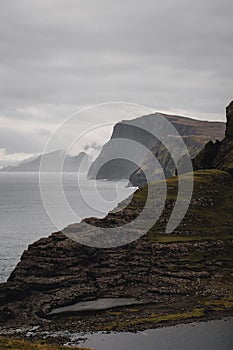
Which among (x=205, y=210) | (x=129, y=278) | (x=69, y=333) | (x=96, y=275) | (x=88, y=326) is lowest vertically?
(x=69, y=333)

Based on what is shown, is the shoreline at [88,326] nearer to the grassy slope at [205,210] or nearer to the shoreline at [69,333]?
the shoreline at [69,333]

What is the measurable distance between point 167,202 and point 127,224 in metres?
20.1

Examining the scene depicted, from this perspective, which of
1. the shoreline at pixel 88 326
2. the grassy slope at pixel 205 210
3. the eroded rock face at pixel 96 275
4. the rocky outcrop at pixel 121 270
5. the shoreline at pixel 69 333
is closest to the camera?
the shoreline at pixel 69 333

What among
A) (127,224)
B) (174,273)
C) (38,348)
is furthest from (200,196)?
(38,348)

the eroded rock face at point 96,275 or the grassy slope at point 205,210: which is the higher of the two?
the grassy slope at point 205,210

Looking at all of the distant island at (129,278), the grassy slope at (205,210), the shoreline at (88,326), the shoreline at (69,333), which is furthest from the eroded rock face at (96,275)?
the shoreline at (69,333)

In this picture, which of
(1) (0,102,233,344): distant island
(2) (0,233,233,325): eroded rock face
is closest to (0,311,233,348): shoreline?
(1) (0,102,233,344): distant island

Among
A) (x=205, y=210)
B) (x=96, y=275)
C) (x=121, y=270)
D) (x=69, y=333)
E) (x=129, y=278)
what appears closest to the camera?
(x=69, y=333)

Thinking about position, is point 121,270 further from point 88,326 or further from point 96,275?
point 88,326

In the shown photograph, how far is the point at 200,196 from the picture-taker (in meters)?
157

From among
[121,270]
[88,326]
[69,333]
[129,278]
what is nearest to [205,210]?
[121,270]

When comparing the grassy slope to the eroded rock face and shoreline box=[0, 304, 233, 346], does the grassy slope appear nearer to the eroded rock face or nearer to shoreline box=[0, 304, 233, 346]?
the eroded rock face

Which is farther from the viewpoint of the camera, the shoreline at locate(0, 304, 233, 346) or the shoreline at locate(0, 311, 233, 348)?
the shoreline at locate(0, 304, 233, 346)

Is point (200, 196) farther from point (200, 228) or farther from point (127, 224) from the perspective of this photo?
point (127, 224)
